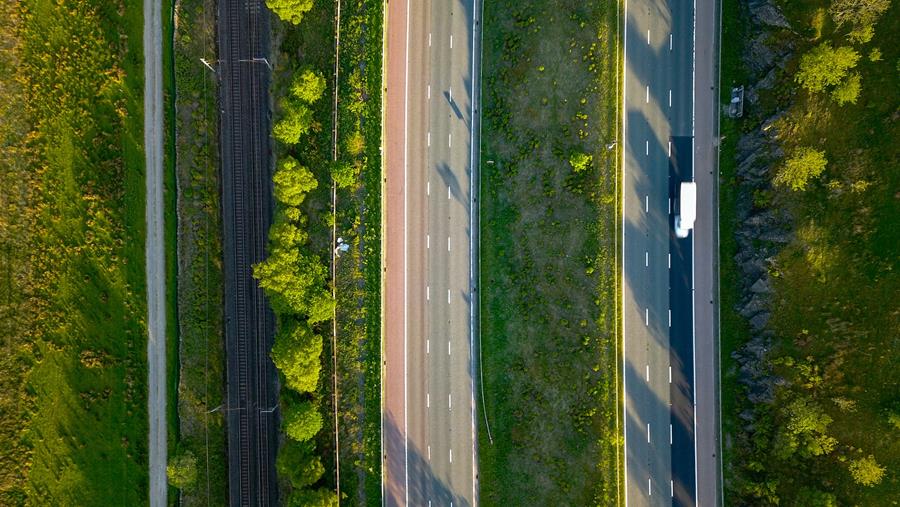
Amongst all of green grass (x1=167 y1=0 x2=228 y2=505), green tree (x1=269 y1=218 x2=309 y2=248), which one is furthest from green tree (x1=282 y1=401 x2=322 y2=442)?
green tree (x1=269 y1=218 x2=309 y2=248)

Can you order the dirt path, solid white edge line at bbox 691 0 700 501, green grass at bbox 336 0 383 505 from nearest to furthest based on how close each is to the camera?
solid white edge line at bbox 691 0 700 501 < green grass at bbox 336 0 383 505 < the dirt path

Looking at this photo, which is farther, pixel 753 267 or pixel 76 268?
pixel 76 268

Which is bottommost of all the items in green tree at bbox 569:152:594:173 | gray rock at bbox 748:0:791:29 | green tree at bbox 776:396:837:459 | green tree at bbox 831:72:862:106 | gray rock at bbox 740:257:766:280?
green tree at bbox 776:396:837:459

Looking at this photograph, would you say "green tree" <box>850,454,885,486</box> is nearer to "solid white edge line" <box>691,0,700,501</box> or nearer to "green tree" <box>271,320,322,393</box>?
"solid white edge line" <box>691,0,700,501</box>

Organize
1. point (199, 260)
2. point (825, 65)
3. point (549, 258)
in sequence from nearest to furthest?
point (825, 65)
point (549, 258)
point (199, 260)

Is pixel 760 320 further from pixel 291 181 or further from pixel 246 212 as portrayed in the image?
pixel 246 212

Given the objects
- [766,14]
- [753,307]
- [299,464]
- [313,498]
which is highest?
[766,14]

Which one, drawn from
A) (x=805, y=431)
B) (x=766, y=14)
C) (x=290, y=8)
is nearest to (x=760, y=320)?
(x=805, y=431)

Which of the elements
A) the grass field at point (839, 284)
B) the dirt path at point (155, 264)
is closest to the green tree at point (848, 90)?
the grass field at point (839, 284)
